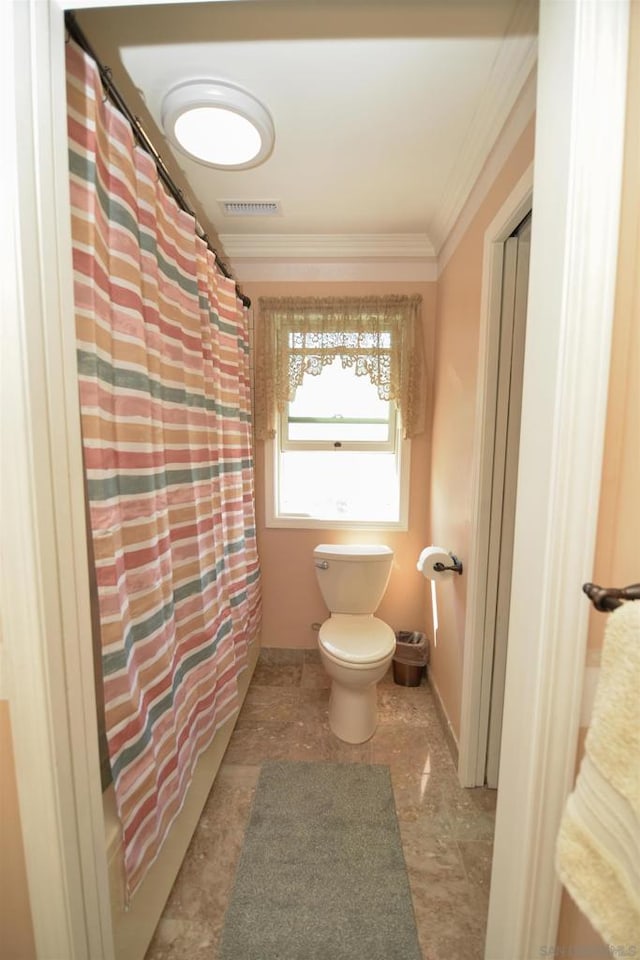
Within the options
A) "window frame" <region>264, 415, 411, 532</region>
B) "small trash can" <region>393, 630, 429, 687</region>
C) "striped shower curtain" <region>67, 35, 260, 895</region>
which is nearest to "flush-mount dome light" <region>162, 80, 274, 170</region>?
"striped shower curtain" <region>67, 35, 260, 895</region>

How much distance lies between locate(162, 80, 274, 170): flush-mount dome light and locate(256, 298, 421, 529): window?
78 cm

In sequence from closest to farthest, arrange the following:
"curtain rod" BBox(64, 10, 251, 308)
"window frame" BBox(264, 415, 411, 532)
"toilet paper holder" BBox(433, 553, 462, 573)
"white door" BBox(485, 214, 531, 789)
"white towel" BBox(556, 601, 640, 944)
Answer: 1. "white towel" BBox(556, 601, 640, 944)
2. "curtain rod" BBox(64, 10, 251, 308)
3. "white door" BBox(485, 214, 531, 789)
4. "toilet paper holder" BBox(433, 553, 462, 573)
5. "window frame" BBox(264, 415, 411, 532)

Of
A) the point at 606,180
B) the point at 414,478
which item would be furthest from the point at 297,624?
the point at 606,180

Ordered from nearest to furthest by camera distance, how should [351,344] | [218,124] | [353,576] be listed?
[218,124], [353,576], [351,344]

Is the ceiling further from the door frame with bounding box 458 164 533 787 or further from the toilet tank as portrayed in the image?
the toilet tank

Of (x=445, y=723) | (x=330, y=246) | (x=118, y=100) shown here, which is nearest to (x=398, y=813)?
(x=445, y=723)

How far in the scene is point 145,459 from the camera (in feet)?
3.23

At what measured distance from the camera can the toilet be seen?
163 cm

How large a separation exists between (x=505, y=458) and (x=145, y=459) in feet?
4.13

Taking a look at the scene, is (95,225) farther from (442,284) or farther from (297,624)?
(297,624)

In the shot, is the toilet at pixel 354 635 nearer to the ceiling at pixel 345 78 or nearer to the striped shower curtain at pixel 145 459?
the striped shower curtain at pixel 145 459

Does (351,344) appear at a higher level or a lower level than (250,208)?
lower

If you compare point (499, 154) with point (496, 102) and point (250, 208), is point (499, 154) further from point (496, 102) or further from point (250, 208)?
point (250, 208)

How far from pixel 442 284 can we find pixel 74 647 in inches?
86.8
